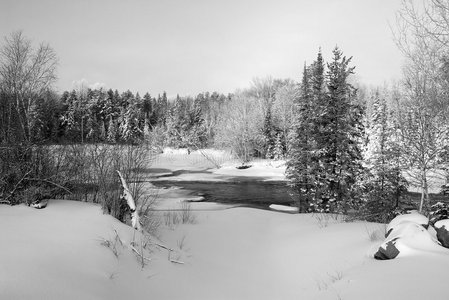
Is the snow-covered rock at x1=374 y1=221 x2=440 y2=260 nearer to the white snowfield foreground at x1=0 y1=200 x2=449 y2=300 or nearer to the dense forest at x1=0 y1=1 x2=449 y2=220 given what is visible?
the white snowfield foreground at x1=0 y1=200 x2=449 y2=300

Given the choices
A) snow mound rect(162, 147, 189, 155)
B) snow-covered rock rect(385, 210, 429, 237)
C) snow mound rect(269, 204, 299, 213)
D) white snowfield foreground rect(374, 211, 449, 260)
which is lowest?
snow mound rect(269, 204, 299, 213)

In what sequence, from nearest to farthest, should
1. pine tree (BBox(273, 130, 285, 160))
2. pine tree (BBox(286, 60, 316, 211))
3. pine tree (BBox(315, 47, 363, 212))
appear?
pine tree (BBox(315, 47, 363, 212))
pine tree (BBox(286, 60, 316, 211))
pine tree (BBox(273, 130, 285, 160))

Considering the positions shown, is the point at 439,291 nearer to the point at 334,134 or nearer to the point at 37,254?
the point at 37,254

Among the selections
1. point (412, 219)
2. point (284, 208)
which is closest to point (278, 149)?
point (284, 208)

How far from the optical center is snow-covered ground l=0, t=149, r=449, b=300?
3586 millimetres

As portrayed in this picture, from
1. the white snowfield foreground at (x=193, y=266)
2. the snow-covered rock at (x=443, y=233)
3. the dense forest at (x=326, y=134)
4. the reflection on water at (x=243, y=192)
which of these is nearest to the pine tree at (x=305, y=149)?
the dense forest at (x=326, y=134)

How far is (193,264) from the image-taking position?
622 cm

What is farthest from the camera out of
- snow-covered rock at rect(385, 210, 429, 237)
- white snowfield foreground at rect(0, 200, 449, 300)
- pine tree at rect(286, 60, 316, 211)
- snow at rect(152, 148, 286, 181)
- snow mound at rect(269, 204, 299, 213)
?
snow at rect(152, 148, 286, 181)

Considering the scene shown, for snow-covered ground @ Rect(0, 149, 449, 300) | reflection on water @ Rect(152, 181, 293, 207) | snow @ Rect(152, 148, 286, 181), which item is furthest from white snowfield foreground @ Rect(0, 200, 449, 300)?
snow @ Rect(152, 148, 286, 181)

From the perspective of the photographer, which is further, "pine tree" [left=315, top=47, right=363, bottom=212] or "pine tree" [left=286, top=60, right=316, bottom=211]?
"pine tree" [left=286, top=60, right=316, bottom=211]

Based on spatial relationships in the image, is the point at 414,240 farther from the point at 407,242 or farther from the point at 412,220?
the point at 412,220

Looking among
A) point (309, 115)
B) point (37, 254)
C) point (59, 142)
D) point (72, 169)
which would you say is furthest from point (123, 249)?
point (309, 115)

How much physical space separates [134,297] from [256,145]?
149 feet

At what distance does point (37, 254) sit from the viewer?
3.85 m
